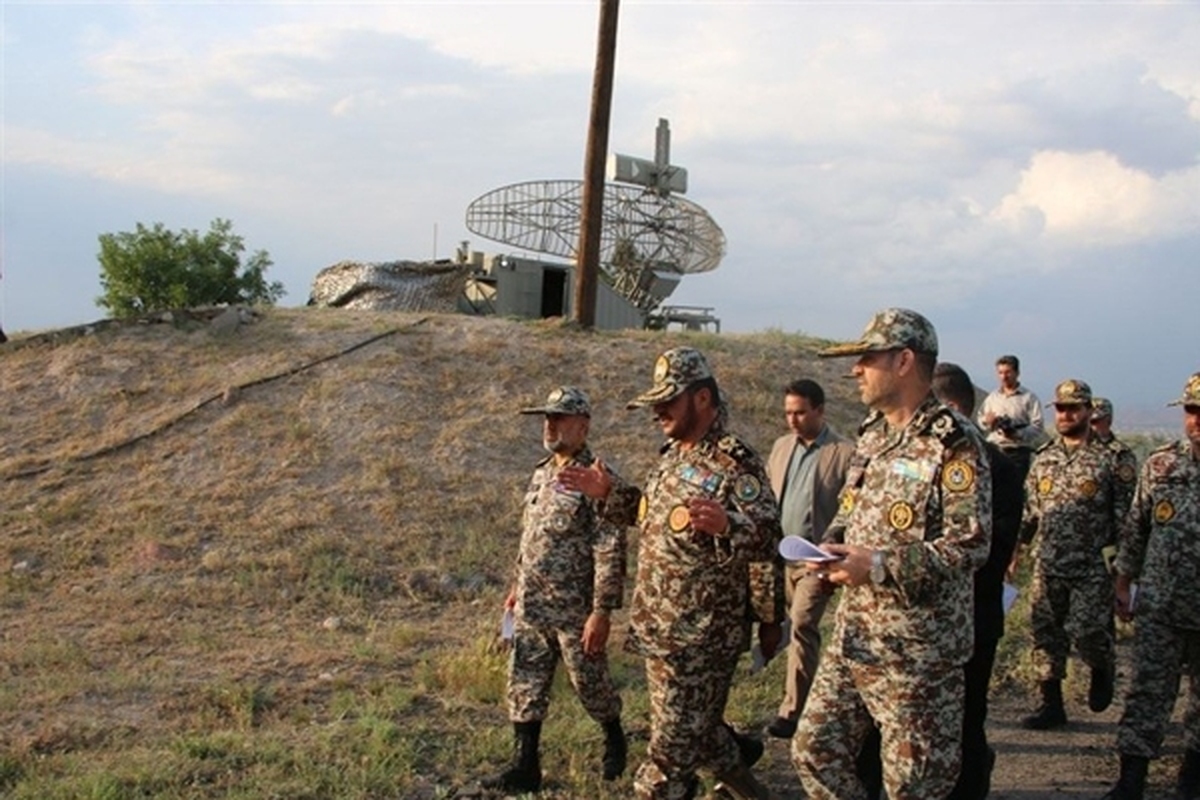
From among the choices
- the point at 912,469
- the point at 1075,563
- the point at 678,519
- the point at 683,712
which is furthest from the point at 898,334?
the point at 1075,563

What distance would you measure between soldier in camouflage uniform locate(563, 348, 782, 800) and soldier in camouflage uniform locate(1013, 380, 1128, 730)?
118 inches

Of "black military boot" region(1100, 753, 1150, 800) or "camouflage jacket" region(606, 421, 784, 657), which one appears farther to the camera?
"black military boot" region(1100, 753, 1150, 800)

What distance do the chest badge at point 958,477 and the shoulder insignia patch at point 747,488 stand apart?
0.81 m

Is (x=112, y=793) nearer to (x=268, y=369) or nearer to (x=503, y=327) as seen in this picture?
(x=268, y=369)

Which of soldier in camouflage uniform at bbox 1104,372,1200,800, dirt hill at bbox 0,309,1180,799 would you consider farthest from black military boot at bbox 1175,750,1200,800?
dirt hill at bbox 0,309,1180,799

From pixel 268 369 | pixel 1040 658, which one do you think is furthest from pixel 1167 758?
pixel 268 369

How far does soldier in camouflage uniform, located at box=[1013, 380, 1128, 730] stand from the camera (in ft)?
21.8

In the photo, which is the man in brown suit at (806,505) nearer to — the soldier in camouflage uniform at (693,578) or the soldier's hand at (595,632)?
the soldier's hand at (595,632)

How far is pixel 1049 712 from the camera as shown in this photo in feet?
21.9

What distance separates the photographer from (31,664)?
7.85m

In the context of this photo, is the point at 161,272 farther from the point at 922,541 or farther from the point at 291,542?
the point at 922,541

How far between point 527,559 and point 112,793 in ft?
6.97

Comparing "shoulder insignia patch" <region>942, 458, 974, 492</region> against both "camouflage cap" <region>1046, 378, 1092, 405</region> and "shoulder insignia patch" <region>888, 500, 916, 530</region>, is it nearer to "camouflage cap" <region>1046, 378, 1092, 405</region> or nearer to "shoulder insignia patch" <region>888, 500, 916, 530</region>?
"shoulder insignia patch" <region>888, 500, 916, 530</region>

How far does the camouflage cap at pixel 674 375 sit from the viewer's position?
439cm
